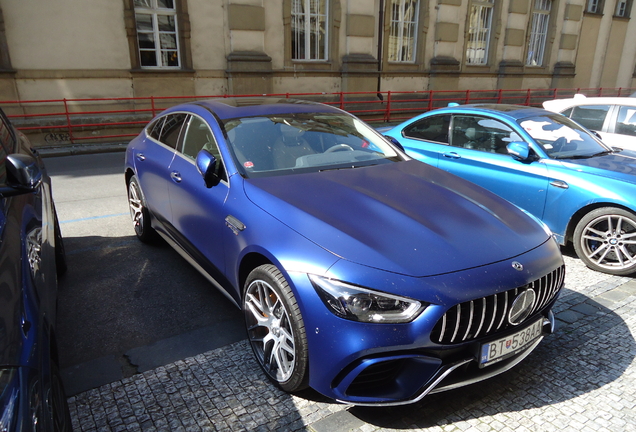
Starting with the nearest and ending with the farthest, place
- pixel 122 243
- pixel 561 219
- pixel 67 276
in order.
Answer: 1. pixel 67 276
2. pixel 561 219
3. pixel 122 243

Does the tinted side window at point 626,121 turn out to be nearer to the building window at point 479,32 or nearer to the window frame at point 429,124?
the window frame at point 429,124

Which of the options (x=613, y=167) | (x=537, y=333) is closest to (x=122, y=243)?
(x=537, y=333)

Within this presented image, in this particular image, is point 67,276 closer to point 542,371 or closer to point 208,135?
point 208,135

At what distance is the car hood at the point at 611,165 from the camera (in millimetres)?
4409

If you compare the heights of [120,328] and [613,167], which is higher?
[613,167]

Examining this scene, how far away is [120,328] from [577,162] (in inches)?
176

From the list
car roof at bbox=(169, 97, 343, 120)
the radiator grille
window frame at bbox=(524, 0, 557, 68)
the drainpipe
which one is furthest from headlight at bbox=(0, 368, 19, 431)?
window frame at bbox=(524, 0, 557, 68)

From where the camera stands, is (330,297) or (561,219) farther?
(561,219)

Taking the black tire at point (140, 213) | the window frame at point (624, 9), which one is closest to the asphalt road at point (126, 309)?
the black tire at point (140, 213)

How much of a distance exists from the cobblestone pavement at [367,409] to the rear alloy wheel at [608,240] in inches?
56.7

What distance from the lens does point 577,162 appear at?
4.74m

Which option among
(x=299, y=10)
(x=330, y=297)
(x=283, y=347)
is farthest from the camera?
(x=299, y=10)

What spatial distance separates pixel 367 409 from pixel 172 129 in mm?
3026

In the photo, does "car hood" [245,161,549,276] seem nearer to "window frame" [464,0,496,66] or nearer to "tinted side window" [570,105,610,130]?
"tinted side window" [570,105,610,130]
